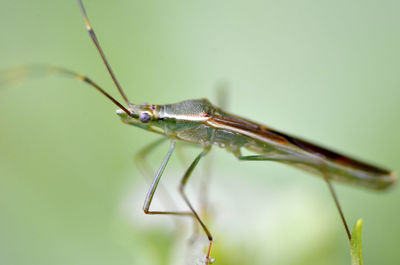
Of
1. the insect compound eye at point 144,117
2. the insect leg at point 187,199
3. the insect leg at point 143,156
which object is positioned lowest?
the insect leg at point 187,199

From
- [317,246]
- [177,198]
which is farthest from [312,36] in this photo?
[317,246]

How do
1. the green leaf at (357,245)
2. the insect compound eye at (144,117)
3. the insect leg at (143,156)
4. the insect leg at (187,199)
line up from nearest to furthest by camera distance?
the green leaf at (357,245)
the insect leg at (187,199)
the insect compound eye at (144,117)
the insect leg at (143,156)

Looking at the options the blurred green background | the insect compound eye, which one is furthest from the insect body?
the blurred green background

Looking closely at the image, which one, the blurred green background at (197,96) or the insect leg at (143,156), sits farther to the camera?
the insect leg at (143,156)

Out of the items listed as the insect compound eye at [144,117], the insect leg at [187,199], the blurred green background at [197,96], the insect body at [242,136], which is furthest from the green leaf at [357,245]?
the insect compound eye at [144,117]

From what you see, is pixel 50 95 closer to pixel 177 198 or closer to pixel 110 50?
pixel 110 50

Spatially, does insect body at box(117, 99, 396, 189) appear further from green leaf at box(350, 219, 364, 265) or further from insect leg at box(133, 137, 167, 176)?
green leaf at box(350, 219, 364, 265)

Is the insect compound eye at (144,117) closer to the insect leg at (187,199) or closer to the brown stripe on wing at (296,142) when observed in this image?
the insect leg at (187,199)

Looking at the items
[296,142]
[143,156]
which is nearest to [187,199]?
[143,156]
